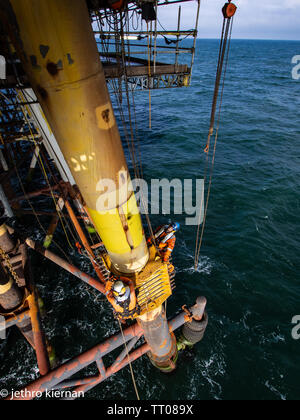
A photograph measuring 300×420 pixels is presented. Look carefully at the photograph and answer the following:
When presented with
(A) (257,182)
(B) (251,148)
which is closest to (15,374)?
(A) (257,182)

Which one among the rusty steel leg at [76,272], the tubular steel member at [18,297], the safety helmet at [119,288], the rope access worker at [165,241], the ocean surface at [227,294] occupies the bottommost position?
the ocean surface at [227,294]

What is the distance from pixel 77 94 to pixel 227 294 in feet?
40.6

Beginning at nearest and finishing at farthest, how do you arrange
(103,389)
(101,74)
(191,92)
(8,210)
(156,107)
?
(101,74) → (103,389) → (8,210) → (156,107) → (191,92)

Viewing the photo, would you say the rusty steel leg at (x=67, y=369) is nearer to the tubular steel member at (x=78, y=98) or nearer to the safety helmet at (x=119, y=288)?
the safety helmet at (x=119, y=288)

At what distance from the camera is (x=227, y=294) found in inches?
483

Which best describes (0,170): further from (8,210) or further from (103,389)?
(103,389)

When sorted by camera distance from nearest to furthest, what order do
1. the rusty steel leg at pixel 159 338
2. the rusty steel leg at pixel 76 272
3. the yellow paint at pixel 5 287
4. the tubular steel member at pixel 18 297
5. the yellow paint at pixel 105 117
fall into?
the yellow paint at pixel 105 117
the yellow paint at pixel 5 287
the tubular steel member at pixel 18 297
the rusty steel leg at pixel 159 338
the rusty steel leg at pixel 76 272

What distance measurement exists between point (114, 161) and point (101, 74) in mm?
1264

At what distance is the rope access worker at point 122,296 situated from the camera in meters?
4.76

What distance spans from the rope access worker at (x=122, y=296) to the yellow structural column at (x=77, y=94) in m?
1.25

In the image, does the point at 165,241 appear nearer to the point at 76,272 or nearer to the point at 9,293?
the point at 76,272

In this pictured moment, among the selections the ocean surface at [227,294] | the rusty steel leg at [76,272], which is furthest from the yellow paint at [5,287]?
the ocean surface at [227,294]

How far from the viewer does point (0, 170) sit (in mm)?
15820

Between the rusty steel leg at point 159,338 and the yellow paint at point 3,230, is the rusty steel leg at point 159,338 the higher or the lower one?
the lower one
